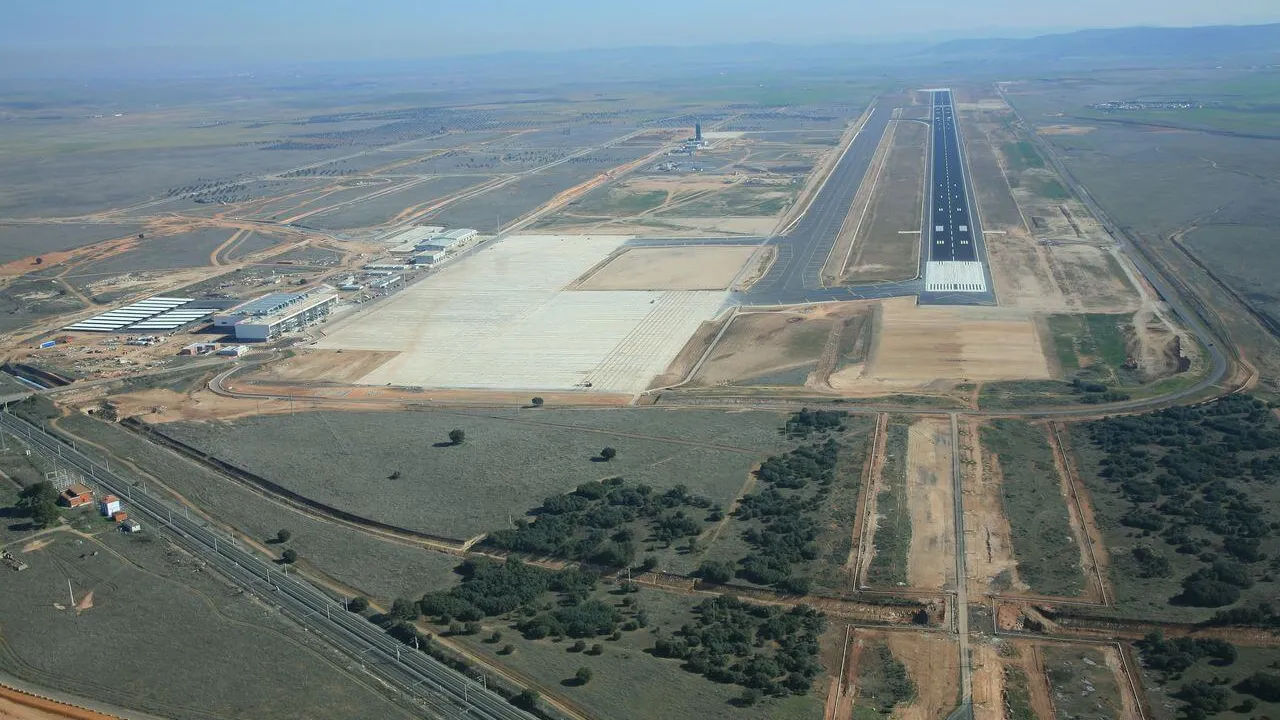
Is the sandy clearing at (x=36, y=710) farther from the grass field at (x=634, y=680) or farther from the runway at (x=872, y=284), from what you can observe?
the runway at (x=872, y=284)

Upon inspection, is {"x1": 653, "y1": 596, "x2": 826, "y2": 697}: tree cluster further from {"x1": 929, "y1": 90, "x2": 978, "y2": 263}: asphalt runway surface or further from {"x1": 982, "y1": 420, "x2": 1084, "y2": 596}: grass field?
{"x1": 929, "y1": 90, "x2": 978, "y2": 263}: asphalt runway surface

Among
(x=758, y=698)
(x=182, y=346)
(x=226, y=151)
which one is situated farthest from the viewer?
(x=226, y=151)

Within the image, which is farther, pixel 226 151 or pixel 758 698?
pixel 226 151

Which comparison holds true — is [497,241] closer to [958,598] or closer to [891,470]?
[891,470]

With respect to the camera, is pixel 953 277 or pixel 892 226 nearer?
A: pixel 953 277

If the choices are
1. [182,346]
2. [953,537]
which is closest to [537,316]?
[182,346]

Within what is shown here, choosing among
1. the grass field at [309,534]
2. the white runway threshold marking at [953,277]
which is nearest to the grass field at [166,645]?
the grass field at [309,534]

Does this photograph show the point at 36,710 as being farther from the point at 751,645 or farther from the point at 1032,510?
the point at 1032,510

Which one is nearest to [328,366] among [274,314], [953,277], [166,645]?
[274,314]
